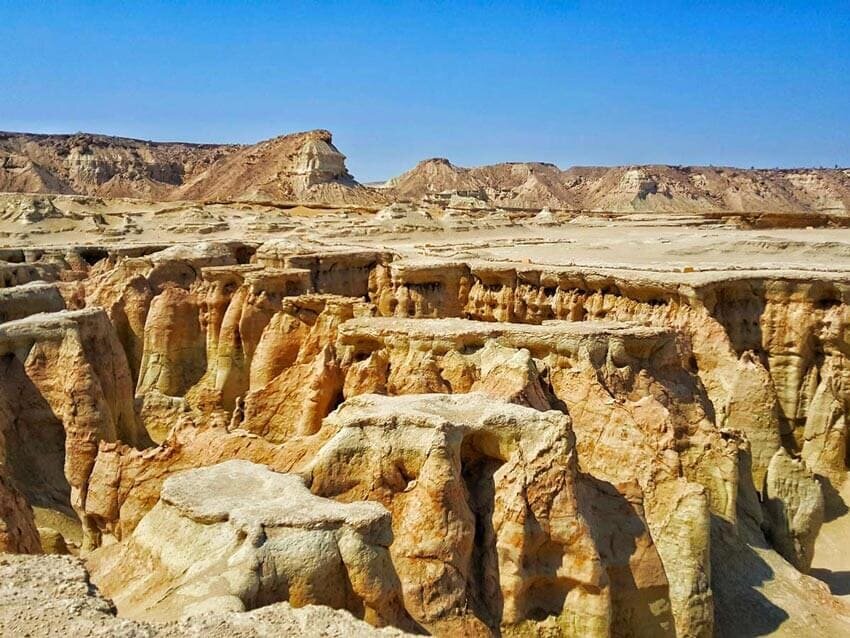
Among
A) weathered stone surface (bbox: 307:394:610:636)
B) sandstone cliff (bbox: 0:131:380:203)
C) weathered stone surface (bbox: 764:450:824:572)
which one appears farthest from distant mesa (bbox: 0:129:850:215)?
weathered stone surface (bbox: 307:394:610:636)

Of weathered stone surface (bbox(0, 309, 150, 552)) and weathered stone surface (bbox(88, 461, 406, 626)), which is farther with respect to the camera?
weathered stone surface (bbox(0, 309, 150, 552))

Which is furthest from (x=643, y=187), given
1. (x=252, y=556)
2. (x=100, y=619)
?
(x=100, y=619)

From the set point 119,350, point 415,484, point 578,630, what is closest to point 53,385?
point 119,350

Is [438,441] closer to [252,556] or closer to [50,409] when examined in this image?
[252,556]

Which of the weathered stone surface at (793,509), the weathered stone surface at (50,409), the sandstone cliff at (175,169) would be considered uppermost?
the sandstone cliff at (175,169)

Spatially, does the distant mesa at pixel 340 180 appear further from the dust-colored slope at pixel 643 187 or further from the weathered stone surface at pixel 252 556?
the weathered stone surface at pixel 252 556

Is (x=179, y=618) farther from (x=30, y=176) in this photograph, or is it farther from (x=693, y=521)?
(x=30, y=176)

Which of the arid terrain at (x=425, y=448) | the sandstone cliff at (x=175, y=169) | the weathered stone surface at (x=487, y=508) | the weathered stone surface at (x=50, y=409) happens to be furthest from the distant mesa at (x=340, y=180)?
the weathered stone surface at (x=487, y=508)

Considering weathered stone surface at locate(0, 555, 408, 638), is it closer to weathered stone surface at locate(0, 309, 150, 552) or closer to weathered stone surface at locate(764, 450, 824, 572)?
weathered stone surface at locate(0, 309, 150, 552)
